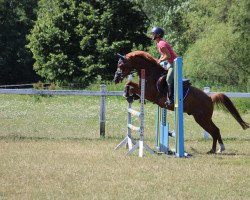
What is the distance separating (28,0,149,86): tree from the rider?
3213 cm

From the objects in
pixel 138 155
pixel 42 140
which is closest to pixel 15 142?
pixel 42 140

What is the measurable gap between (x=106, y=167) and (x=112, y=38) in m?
37.5

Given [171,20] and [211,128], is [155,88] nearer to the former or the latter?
[211,128]

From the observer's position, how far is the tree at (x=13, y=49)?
59.6 meters

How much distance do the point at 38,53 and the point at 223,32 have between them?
1828 centimetres

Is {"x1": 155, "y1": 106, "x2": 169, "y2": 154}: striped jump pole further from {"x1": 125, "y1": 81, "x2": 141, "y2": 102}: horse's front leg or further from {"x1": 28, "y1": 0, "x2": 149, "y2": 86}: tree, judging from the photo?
{"x1": 28, "y1": 0, "x2": 149, "y2": 86}: tree

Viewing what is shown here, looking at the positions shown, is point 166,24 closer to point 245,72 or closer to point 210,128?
A: point 245,72

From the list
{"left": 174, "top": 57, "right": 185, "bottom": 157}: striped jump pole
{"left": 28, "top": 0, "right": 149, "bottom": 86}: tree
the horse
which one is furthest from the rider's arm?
{"left": 28, "top": 0, "right": 149, "bottom": 86}: tree

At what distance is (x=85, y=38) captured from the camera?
44.2 m

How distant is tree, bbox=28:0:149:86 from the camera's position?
44344mm

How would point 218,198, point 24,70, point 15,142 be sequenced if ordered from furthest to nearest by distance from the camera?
1. point 24,70
2. point 15,142
3. point 218,198

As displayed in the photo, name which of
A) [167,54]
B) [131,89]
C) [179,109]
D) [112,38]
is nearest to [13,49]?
[112,38]

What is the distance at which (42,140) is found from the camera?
14328 mm

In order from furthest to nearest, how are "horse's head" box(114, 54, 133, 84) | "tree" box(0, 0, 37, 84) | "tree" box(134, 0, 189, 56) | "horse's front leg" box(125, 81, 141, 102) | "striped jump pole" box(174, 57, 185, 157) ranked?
"tree" box(0, 0, 37, 84) < "tree" box(134, 0, 189, 56) < "horse's head" box(114, 54, 133, 84) < "horse's front leg" box(125, 81, 141, 102) < "striped jump pole" box(174, 57, 185, 157)
